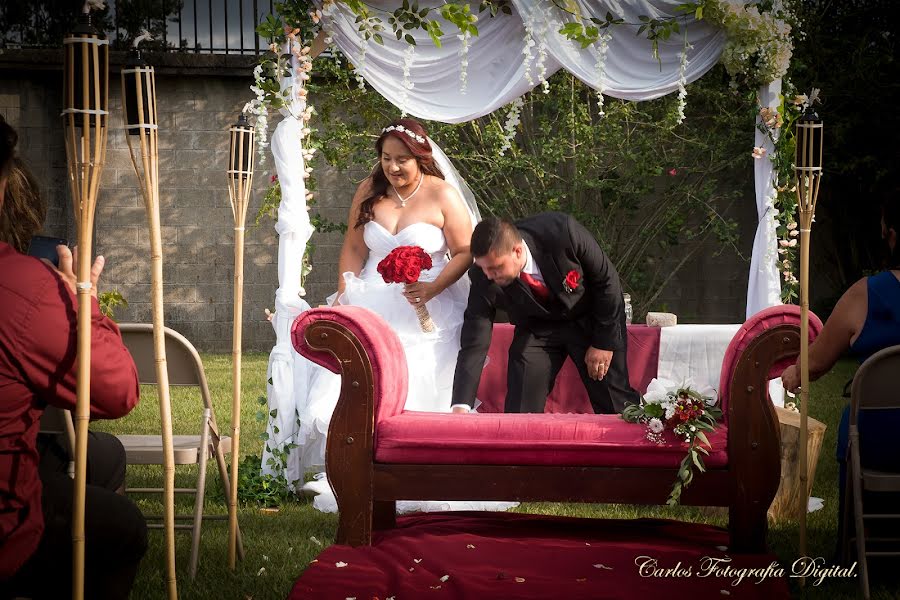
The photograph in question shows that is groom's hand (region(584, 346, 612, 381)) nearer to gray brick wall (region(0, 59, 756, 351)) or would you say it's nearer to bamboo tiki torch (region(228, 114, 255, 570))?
bamboo tiki torch (region(228, 114, 255, 570))

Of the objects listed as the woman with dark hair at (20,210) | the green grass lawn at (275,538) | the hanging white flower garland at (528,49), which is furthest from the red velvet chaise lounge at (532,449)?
the hanging white flower garland at (528,49)

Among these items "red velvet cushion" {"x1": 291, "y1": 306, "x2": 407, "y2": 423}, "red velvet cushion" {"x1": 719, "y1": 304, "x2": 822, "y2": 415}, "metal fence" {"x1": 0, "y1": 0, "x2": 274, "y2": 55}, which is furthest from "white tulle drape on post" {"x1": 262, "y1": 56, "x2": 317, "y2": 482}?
"metal fence" {"x1": 0, "y1": 0, "x2": 274, "y2": 55}

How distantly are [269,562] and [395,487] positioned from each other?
53 centimetres

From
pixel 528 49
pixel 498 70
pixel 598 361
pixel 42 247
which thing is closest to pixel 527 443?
pixel 598 361

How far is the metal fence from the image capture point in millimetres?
10961

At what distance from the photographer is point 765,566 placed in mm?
3541

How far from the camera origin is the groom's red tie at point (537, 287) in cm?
453

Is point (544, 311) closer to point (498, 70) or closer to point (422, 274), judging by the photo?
point (422, 274)

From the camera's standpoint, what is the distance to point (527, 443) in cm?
374

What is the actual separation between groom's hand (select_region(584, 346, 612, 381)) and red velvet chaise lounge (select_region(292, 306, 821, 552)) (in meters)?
0.66

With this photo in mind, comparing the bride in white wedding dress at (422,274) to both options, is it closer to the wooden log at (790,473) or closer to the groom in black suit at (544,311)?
the groom in black suit at (544,311)

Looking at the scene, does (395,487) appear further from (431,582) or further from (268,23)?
(268,23)

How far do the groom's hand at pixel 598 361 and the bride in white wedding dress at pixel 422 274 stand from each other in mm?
731

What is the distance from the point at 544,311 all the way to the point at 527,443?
99 centimetres
